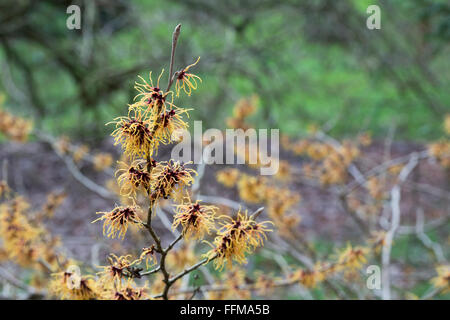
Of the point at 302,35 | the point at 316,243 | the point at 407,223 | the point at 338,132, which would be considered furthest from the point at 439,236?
the point at 302,35

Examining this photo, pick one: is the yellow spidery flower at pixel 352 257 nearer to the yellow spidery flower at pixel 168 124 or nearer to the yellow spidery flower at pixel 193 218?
the yellow spidery flower at pixel 193 218

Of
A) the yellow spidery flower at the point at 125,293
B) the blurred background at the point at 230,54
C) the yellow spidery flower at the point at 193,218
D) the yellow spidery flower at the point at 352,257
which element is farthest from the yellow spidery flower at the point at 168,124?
the blurred background at the point at 230,54

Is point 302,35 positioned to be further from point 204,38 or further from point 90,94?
point 90,94

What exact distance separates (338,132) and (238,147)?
168 inches

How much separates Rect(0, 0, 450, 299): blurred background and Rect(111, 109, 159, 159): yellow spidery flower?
54.0 inches

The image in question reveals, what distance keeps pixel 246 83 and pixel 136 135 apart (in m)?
5.20

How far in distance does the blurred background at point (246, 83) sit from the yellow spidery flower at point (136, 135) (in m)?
1.37

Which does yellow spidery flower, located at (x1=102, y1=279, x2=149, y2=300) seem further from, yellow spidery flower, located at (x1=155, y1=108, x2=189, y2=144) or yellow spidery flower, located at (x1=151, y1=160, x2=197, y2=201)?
yellow spidery flower, located at (x1=155, y1=108, x2=189, y2=144)

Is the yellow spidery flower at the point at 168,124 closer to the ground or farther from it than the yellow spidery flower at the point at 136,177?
farther from it

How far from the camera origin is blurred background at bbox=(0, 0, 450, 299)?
358 centimetres

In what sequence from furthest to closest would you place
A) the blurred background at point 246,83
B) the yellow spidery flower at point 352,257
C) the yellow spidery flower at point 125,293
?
1. the blurred background at point 246,83
2. the yellow spidery flower at point 352,257
3. the yellow spidery flower at point 125,293

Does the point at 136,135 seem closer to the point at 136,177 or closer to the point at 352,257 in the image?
the point at 136,177

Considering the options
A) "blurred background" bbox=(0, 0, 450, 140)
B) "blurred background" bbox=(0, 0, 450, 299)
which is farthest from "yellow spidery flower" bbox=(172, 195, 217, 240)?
"blurred background" bbox=(0, 0, 450, 140)

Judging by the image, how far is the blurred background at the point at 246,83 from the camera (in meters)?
3.58
